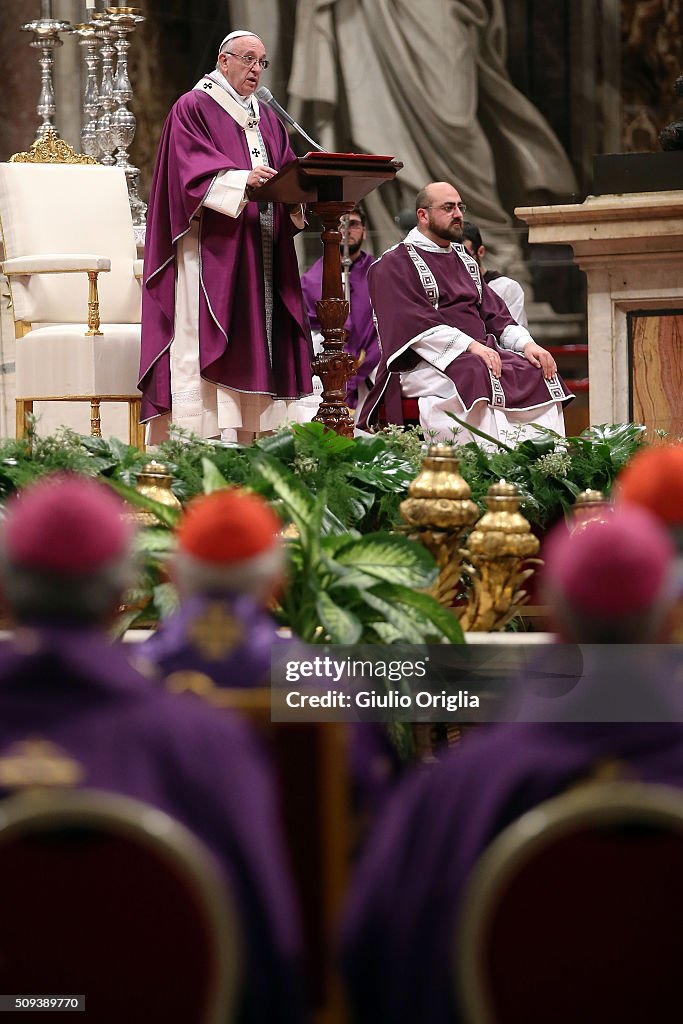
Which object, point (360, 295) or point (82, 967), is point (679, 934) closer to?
point (82, 967)

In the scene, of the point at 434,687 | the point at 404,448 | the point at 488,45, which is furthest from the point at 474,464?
the point at 488,45

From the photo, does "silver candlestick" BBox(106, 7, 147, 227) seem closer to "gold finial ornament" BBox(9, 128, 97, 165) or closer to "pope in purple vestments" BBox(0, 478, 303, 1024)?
"gold finial ornament" BBox(9, 128, 97, 165)

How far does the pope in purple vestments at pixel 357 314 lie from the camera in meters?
8.29

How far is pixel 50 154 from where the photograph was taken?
299 inches

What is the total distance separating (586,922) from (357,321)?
7545mm

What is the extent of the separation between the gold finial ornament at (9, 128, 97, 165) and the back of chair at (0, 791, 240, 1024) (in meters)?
6.69

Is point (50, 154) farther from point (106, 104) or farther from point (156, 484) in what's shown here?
point (156, 484)

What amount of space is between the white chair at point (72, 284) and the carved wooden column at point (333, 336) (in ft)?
3.98

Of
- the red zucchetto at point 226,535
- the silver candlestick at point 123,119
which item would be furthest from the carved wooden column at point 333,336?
the red zucchetto at point 226,535

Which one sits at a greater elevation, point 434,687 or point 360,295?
point 360,295

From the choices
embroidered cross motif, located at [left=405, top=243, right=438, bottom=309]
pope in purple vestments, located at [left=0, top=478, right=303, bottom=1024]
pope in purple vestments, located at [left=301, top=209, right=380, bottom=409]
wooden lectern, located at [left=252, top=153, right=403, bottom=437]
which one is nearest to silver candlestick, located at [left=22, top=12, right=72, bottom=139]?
pope in purple vestments, located at [left=301, top=209, right=380, bottom=409]

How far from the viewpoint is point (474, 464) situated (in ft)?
11.9

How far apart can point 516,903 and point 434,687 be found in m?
0.72

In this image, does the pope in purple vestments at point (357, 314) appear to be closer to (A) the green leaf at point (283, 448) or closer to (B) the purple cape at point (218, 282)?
(B) the purple cape at point (218, 282)
